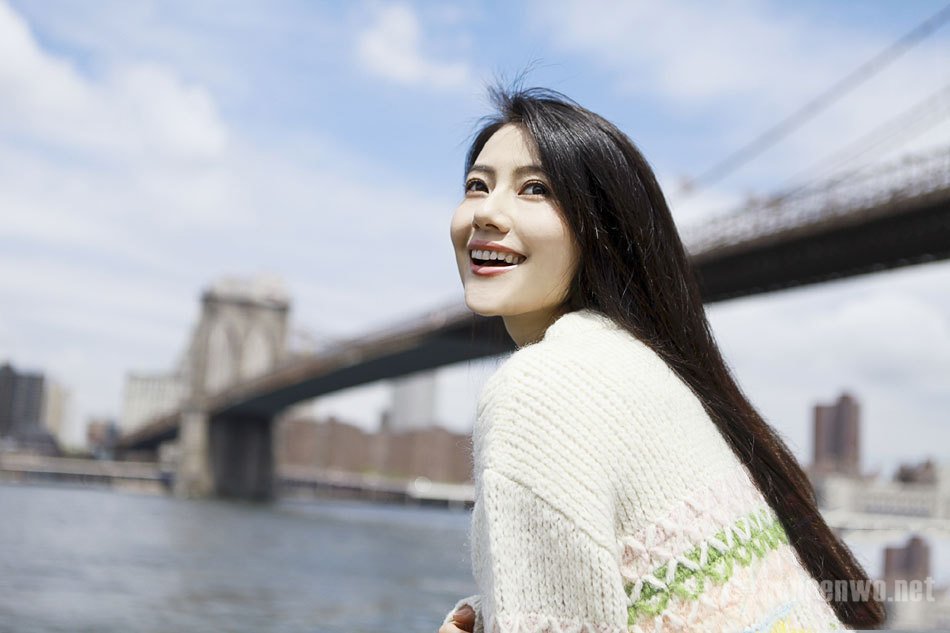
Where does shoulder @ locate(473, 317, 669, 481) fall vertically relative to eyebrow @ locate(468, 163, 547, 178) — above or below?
below

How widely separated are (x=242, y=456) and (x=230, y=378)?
5150mm

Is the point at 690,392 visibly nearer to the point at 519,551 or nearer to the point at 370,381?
the point at 519,551

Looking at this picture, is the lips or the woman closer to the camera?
the woman

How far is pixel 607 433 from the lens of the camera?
1019 mm

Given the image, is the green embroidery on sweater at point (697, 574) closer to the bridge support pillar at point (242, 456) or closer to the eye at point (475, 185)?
the eye at point (475, 185)

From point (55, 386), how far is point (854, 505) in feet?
306

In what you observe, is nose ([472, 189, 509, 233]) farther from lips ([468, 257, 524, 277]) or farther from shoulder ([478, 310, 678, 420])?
shoulder ([478, 310, 678, 420])

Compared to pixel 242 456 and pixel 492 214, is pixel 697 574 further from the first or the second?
pixel 242 456

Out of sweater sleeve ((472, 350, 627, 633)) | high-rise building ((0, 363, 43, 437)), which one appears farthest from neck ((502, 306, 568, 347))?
high-rise building ((0, 363, 43, 437))

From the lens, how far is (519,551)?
1000 millimetres

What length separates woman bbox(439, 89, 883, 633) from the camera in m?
1.00

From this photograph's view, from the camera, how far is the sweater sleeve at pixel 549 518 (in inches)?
38.7

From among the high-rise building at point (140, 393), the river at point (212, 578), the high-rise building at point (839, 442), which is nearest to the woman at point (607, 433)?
the river at point (212, 578)

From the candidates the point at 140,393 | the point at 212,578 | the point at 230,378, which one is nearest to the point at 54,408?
the point at 140,393
